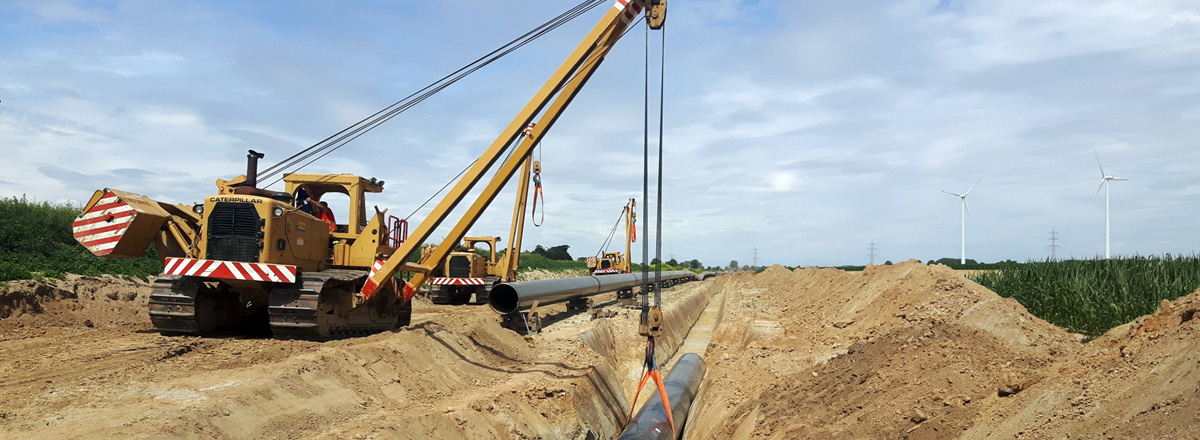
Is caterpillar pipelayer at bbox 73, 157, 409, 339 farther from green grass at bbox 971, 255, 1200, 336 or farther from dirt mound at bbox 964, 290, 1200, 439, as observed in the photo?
green grass at bbox 971, 255, 1200, 336

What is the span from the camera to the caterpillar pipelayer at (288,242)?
10547mm

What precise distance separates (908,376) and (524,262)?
1732 inches

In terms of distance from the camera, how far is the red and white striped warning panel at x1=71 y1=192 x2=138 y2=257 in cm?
1051

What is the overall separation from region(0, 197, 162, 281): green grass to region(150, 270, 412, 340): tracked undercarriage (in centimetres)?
563

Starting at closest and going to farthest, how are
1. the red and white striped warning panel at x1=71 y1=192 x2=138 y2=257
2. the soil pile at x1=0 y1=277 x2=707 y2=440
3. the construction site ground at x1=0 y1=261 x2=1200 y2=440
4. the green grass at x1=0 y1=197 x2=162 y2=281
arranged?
the construction site ground at x1=0 y1=261 x2=1200 y2=440
the soil pile at x1=0 y1=277 x2=707 y2=440
the red and white striped warning panel at x1=71 y1=192 x2=138 y2=257
the green grass at x1=0 y1=197 x2=162 y2=281

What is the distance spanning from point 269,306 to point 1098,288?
552 inches

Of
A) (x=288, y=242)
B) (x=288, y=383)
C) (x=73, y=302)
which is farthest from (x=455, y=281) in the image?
(x=288, y=383)

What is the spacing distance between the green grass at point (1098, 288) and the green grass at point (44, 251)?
1954cm

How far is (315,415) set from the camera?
25.7 feet

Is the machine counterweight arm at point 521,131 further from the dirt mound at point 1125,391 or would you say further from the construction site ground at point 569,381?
the dirt mound at point 1125,391

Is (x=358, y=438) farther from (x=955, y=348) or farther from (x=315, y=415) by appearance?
(x=955, y=348)

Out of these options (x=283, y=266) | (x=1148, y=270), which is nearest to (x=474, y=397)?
(x=283, y=266)

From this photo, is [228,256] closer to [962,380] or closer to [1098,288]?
[962,380]

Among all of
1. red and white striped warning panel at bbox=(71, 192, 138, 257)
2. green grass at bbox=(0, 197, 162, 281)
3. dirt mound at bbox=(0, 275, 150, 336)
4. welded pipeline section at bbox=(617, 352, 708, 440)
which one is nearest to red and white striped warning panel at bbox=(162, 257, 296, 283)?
red and white striped warning panel at bbox=(71, 192, 138, 257)
